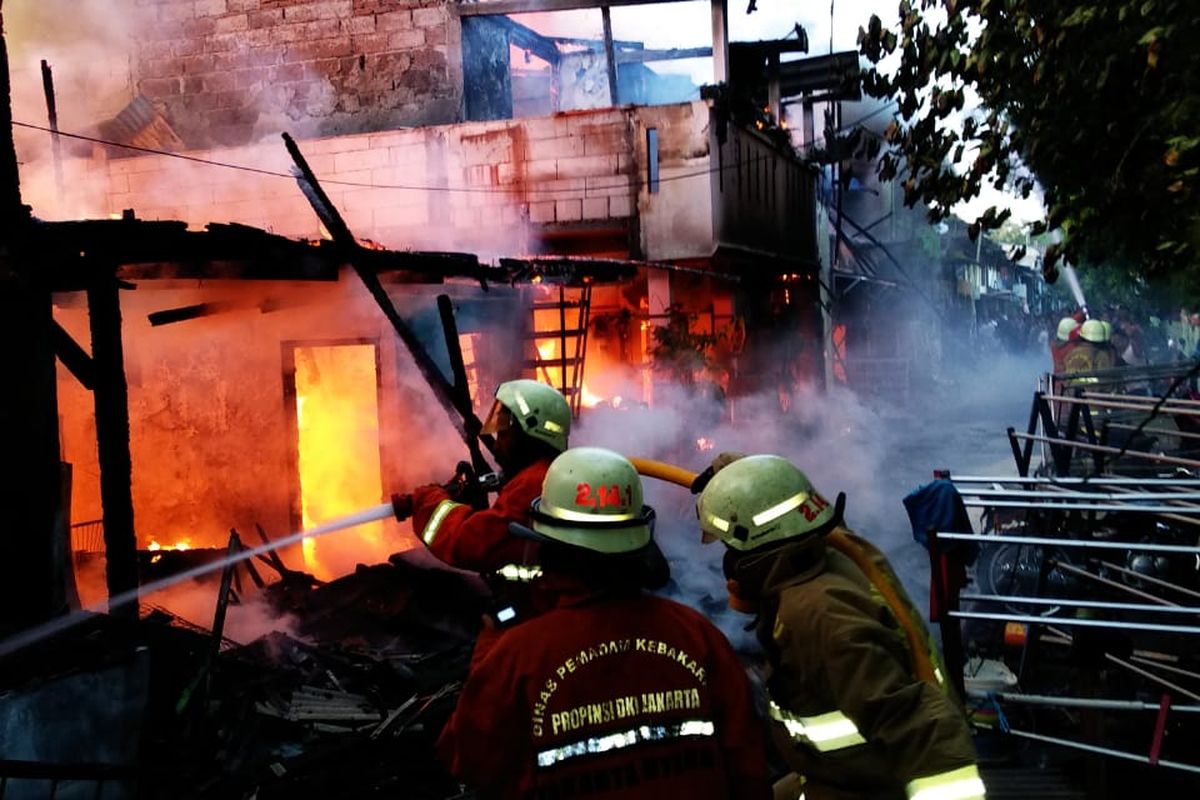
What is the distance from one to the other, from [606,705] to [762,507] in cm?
91

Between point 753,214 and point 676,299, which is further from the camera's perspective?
point 753,214

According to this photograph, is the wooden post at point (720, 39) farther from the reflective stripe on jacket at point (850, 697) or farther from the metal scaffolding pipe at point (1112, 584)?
the reflective stripe on jacket at point (850, 697)

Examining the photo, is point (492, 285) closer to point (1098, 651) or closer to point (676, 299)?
point (676, 299)

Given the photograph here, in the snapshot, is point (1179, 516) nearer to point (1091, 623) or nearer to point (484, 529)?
point (1091, 623)

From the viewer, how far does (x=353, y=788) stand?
554cm

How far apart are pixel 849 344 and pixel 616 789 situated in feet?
97.5

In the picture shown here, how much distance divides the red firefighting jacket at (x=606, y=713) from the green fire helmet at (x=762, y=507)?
1.66 ft

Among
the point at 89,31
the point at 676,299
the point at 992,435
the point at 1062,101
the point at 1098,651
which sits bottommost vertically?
the point at 992,435

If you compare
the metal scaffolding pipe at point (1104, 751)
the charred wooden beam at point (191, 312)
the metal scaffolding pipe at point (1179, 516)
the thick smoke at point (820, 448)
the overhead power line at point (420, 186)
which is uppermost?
the overhead power line at point (420, 186)

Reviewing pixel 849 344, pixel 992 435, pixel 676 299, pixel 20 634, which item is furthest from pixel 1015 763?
pixel 849 344

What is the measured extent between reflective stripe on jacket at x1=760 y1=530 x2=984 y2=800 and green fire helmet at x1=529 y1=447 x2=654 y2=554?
0.51m

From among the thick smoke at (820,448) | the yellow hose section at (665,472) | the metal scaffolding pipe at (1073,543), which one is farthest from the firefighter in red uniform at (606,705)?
the thick smoke at (820,448)

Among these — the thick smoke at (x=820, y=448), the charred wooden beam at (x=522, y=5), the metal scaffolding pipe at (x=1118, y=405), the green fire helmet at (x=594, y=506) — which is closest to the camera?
the green fire helmet at (x=594, y=506)

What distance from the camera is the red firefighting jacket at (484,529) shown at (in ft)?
15.2
